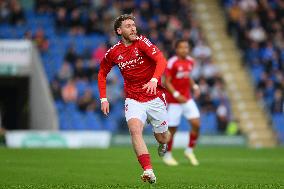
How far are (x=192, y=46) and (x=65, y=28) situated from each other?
5063 millimetres

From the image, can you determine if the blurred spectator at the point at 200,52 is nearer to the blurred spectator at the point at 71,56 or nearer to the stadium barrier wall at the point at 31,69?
the blurred spectator at the point at 71,56

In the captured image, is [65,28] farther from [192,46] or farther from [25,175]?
[25,175]

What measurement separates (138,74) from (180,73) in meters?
5.93

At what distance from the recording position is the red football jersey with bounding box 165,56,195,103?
17578mm

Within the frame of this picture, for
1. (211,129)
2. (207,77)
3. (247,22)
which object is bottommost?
(211,129)

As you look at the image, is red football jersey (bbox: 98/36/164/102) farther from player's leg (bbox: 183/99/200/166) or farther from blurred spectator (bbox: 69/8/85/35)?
blurred spectator (bbox: 69/8/85/35)

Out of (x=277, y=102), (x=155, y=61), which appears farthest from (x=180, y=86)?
(x=277, y=102)

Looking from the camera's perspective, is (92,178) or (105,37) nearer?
(92,178)

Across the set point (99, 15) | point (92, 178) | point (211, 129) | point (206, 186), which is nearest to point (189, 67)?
point (92, 178)

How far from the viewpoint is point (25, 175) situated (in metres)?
13.2

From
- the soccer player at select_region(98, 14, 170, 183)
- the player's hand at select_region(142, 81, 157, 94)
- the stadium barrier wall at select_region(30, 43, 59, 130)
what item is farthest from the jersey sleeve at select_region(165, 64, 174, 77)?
the stadium barrier wall at select_region(30, 43, 59, 130)

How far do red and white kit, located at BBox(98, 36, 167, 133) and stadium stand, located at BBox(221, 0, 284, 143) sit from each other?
1787 centimetres

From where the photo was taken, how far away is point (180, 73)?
1770cm

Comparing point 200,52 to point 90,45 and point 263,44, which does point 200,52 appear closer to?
point 263,44
